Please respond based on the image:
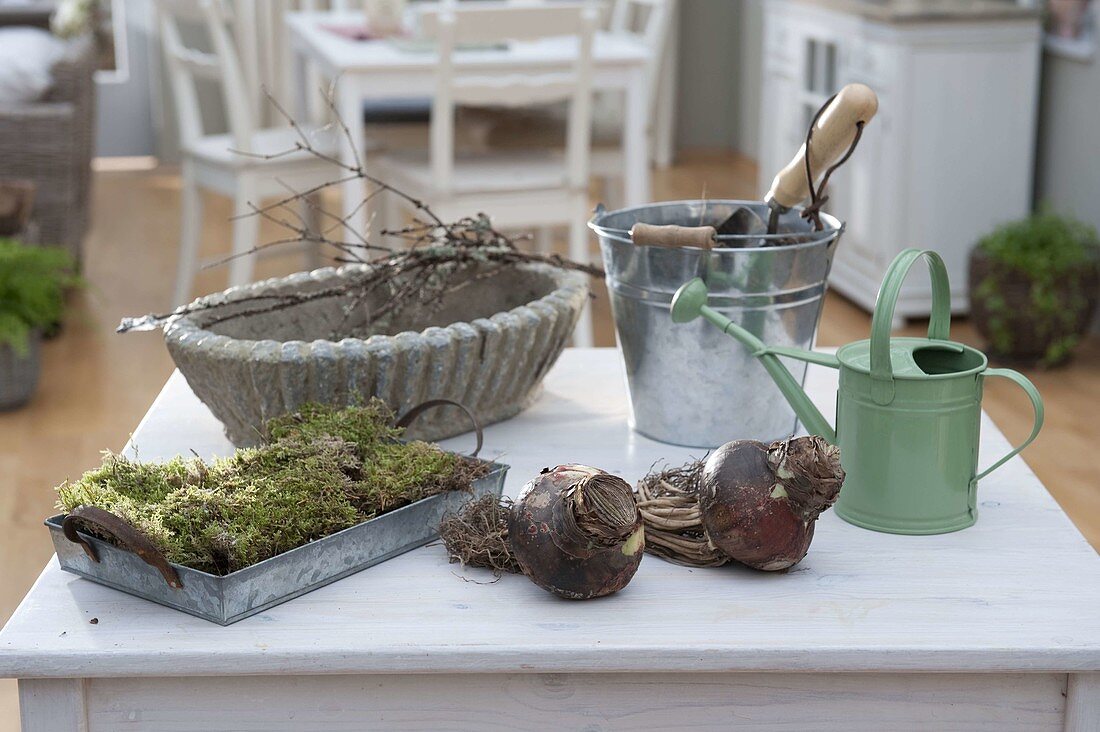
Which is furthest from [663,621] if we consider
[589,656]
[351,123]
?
[351,123]

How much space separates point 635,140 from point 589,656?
2408 mm

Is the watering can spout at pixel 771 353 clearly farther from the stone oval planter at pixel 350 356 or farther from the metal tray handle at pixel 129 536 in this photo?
the metal tray handle at pixel 129 536

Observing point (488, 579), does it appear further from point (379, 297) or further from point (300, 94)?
point (300, 94)

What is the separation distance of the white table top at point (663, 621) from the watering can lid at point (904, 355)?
126 millimetres

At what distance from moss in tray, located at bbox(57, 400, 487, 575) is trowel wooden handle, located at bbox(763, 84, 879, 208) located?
15.2 inches

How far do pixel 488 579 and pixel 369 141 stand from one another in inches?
112

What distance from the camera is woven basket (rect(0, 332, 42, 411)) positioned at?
283 cm

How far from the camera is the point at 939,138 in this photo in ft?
10.8

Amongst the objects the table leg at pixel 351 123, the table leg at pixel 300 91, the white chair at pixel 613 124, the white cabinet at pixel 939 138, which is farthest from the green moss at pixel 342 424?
the table leg at pixel 300 91

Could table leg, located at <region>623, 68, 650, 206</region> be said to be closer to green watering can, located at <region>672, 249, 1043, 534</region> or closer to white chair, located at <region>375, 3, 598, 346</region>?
white chair, located at <region>375, 3, 598, 346</region>

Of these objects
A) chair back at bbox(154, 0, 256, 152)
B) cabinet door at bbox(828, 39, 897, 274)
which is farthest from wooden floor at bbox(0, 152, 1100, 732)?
chair back at bbox(154, 0, 256, 152)

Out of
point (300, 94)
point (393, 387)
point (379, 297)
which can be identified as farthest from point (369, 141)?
point (393, 387)

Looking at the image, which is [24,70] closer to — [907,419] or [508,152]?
[508,152]

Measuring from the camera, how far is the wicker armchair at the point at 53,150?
3.45m
